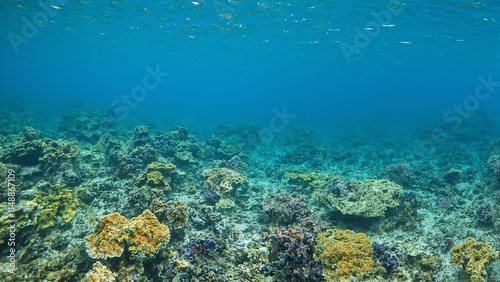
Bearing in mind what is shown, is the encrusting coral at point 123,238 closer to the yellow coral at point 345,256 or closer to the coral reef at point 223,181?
the yellow coral at point 345,256

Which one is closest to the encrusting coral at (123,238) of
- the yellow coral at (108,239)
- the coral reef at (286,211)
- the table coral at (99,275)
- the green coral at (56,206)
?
the yellow coral at (108,239)

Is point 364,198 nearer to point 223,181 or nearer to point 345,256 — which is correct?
point 345,256

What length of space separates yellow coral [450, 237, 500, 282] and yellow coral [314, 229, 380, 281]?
7.23 feet

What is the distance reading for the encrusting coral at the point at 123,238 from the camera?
7.09 m

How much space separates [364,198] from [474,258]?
4.35m

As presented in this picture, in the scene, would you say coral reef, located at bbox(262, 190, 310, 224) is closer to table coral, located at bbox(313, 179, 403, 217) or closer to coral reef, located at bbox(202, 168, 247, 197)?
table coral, located at bbox(313, 179, 403, 217)

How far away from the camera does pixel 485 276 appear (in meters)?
7.02

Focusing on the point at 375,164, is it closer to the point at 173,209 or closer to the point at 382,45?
the point at 173,209

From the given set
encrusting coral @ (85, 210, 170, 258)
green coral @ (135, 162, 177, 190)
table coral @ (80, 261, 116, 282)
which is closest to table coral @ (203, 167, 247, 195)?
green coral @ (135, 162, 177, 190)

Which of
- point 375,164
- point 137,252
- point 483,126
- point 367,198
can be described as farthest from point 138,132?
point 483,126

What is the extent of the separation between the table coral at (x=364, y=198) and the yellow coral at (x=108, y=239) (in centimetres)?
772

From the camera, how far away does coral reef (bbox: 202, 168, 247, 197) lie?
43.3ft

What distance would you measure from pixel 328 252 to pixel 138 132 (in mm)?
15576

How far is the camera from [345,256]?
7.44 meters
